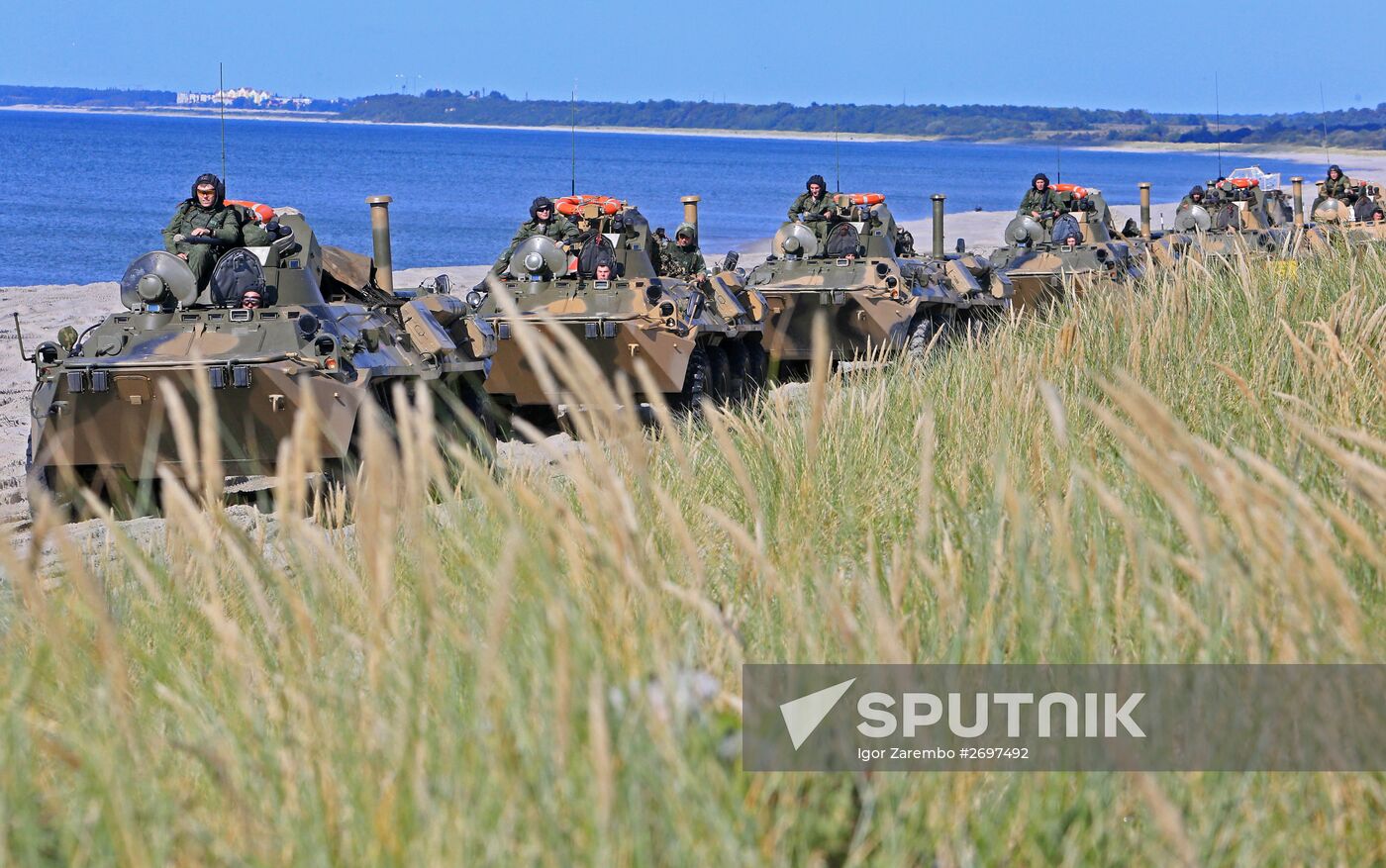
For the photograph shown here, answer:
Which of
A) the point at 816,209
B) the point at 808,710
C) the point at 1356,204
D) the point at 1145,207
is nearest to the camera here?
the point at 808,710

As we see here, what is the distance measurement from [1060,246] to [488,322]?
8.96 metres

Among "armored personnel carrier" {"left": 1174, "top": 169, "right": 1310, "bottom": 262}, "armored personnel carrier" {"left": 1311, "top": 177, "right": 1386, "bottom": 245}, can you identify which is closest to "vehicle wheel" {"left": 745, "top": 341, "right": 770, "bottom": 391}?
"armored personnel carrier" {"left": 1174, "top": 169, "right": 1310, "bottom": 262}

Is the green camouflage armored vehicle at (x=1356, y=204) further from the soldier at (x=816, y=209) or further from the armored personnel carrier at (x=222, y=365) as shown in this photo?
the armored personnel carrier at (x=222, y=365)

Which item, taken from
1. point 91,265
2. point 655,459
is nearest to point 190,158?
point 91,265

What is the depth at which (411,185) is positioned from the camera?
70.9 metres

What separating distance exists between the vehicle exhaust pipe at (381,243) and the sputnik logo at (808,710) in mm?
9061

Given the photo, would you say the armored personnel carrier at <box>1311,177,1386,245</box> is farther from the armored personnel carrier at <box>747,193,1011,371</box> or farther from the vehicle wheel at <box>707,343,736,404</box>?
the vehicle wheel at <box>707,343,736,404</box>

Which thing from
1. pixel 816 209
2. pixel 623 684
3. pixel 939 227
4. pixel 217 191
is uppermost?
pixel 217 191

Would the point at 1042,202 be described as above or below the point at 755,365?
above

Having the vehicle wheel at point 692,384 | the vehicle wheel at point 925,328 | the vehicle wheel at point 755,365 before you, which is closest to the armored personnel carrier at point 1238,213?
the vehicle wheel at point 925,328

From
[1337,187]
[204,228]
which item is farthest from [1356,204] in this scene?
[204,228]

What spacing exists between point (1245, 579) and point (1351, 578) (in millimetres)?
820

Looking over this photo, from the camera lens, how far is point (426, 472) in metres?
2.49

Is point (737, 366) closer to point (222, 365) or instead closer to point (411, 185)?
point (222, 365)
